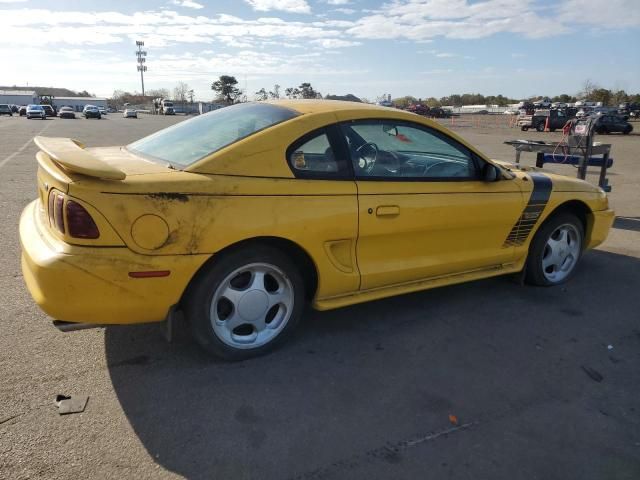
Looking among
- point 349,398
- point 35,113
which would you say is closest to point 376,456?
point 349,398

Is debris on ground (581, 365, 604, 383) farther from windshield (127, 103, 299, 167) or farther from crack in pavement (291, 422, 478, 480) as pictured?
windshield (127, 103, 299, 167)

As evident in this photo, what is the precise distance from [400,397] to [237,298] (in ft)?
3.70

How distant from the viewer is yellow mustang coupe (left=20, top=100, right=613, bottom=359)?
258cm

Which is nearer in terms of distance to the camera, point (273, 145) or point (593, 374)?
point (273, 145)

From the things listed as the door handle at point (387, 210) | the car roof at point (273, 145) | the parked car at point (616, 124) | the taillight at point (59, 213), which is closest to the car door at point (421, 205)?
the door handle at point (387, 210)

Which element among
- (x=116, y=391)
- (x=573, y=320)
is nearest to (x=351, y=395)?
(x=116, y=391)

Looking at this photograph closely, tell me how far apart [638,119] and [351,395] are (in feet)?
205

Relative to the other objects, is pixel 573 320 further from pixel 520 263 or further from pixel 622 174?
pixel 622 174

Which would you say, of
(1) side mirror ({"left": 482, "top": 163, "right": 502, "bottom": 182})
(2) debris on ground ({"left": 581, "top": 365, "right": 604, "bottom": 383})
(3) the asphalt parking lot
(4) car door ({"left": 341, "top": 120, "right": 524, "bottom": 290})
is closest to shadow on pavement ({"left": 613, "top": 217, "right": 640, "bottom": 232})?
(3) the asphalt parking lot

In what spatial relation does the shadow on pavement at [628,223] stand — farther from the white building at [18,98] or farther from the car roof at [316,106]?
the white building at [18,98]

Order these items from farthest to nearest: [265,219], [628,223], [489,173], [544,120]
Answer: [544,120]
[628,223]
[489,173]
[265,219]

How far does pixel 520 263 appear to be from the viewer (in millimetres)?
4301

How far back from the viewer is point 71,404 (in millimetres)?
2635

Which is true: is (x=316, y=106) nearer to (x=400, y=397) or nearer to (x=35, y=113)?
(x=400, y=397)
